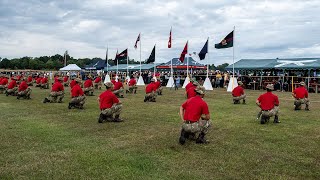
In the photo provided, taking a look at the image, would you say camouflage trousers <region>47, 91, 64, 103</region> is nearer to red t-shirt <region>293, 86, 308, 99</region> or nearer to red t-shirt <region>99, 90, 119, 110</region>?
red t-shirt <region>99, 90, 119, 110</region>

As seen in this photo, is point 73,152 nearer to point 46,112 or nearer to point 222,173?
point 222,173

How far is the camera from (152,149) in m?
10.0

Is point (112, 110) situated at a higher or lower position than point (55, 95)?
lower

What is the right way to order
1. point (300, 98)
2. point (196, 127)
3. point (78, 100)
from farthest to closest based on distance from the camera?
point (300, 98), point (78, 100), point (196, 127)

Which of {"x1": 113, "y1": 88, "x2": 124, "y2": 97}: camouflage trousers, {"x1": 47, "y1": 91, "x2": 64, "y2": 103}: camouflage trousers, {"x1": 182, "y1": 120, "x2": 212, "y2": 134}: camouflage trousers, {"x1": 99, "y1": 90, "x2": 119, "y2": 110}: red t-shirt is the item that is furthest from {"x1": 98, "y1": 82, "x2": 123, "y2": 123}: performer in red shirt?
{"x1": 113, "y1": 88, "x2": 124, "y2": 97}: camouflage trousers

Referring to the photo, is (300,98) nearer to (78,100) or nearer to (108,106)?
(108,106)

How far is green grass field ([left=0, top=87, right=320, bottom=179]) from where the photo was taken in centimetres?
785

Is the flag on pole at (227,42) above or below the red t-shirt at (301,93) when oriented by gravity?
above

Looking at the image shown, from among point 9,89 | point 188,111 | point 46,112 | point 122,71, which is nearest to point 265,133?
point 188,111

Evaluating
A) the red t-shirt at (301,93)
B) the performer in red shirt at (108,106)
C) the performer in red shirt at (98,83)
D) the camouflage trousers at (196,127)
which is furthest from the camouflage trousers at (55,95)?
the camouflage trousers at (196,127)

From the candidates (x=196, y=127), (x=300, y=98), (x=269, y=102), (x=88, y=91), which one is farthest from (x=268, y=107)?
(x=88, y=91)

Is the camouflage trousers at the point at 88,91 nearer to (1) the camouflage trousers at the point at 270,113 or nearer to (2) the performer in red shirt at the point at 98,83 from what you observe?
(2) the performer in red shirt at the point at 98,83

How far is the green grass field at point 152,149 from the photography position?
7.85 meters

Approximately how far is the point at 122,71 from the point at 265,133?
59.3 meters
